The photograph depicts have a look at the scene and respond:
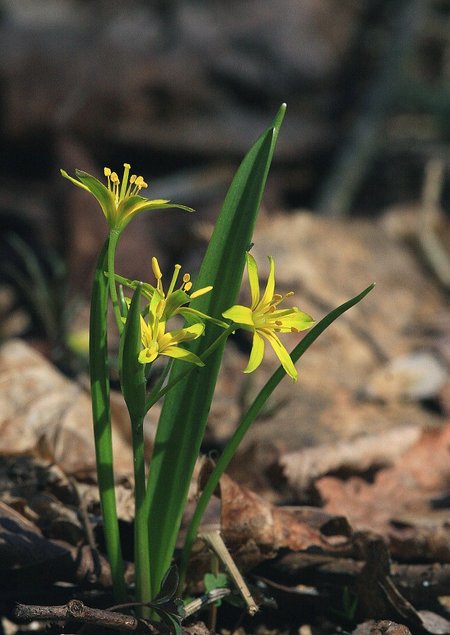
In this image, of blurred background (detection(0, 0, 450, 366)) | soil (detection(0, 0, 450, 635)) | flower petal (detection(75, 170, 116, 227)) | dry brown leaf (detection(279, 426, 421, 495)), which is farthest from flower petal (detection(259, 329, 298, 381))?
blurred background (detection(0, 0, 450, 366))

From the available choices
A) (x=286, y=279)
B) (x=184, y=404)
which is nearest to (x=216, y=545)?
(x=184, y=404)

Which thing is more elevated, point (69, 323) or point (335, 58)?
point (335, 58)

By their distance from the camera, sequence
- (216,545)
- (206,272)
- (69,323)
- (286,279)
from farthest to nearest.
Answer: (286,279) < (69,323) < (216,545) < (206,272)

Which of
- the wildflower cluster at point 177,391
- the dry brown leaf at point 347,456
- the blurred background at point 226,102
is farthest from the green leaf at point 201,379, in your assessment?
the blurred background at point 226,102

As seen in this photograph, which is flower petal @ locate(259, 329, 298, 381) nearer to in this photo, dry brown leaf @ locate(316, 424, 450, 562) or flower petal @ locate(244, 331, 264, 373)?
flower petal @ locate(244, 331, 264, 373)

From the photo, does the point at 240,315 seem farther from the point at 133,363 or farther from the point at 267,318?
the point at 133,363

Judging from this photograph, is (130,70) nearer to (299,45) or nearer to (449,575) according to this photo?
(299,45)

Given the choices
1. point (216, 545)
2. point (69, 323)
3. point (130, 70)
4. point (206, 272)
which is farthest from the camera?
point (130, 70)

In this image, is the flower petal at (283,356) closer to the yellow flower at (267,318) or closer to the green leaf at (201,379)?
the yellow flower at (267,318)
